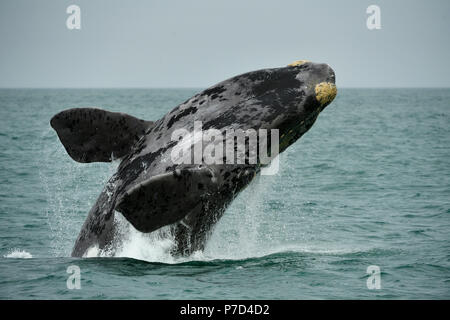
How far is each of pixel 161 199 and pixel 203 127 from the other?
5.30 feet

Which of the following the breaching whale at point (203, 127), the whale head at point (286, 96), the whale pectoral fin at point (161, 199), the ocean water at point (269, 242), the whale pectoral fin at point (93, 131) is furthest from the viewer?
the ocean water at point (269, 242)

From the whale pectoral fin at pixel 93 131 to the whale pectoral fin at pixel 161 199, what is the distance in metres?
1.77

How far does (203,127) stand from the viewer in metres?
9.56

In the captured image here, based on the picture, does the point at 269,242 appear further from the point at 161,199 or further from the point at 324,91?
the point at 161,199

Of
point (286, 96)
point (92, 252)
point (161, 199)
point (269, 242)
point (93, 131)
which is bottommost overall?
point (269, 242)

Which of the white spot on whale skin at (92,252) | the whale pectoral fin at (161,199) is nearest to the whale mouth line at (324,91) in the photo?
the whale pectoral fin at (161,199)

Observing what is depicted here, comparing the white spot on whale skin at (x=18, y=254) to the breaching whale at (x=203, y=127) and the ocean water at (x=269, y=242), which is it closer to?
the ocean water at (x=269, y=242)

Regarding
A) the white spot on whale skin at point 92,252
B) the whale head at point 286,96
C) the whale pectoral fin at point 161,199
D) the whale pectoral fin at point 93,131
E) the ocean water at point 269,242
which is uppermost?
the whale head at point 286,96

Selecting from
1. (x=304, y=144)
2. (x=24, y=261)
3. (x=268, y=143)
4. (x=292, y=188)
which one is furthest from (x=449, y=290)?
(x=304, y=144)

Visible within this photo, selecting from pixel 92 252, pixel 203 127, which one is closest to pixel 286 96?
pixel 203 127

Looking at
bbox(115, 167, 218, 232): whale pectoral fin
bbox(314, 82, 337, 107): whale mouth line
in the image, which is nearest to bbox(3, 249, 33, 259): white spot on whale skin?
bbox(115, 167, 218, 232): whale pectoral fin

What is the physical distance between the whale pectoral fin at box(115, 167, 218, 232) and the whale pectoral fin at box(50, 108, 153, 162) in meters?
1.77

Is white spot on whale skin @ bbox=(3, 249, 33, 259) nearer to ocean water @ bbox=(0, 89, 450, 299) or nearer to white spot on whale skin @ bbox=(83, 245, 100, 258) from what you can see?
ocean water @ bbox=(0, 89, 450, 299)

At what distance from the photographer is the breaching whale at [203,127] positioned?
9.50m
